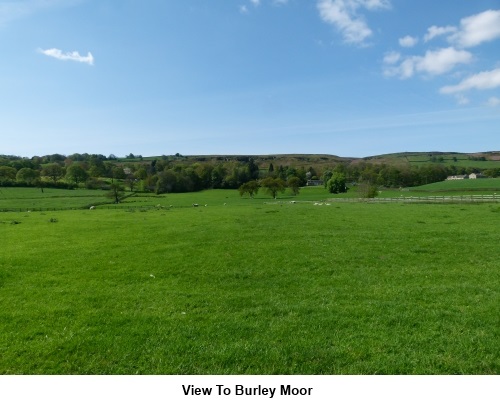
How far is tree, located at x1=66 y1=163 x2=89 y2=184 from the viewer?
433ft

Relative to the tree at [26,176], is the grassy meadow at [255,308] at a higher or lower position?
lower

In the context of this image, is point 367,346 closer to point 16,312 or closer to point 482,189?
point 16,312

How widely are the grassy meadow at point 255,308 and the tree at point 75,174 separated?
406 feet

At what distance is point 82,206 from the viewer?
76062 millimetres

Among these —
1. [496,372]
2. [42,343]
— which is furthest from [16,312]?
[496,372]

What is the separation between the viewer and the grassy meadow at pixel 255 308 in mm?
7414

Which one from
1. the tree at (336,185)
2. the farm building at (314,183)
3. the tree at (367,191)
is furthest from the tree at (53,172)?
the tree at (367,191)

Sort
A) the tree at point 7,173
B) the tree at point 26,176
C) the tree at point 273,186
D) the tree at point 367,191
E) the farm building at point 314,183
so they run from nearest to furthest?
the tree at point 367,191
the tree at point 273,186
the tree at point 7,173
the tree at point 26,176
the farm building at point 314,183

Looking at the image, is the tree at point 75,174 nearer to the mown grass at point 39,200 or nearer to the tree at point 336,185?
the mown grass at point 39,200

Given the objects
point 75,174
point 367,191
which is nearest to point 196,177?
point 75,174

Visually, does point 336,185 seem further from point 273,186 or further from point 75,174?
point 75,174

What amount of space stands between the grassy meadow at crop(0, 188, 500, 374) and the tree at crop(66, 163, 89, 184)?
406ft

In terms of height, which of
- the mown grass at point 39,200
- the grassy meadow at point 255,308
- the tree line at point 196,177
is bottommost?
the mown grass at point 39,200

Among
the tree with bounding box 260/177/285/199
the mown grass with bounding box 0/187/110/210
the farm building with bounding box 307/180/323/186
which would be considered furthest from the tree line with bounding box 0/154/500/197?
the mown grass with bounding box 0/187/110/210
